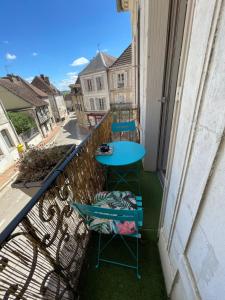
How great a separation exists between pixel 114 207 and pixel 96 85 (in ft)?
40.8

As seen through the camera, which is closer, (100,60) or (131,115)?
(131,115)

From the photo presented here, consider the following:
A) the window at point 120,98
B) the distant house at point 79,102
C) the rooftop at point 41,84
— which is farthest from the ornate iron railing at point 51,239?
the rooftop at point 41,84

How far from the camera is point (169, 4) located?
62.8 inches

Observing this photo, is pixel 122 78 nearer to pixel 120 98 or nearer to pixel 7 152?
pixel 120 98

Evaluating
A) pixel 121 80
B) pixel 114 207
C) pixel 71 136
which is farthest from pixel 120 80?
pixel 114 207

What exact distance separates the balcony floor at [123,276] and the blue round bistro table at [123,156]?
0.94 meters

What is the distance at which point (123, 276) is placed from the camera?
54.4 inches

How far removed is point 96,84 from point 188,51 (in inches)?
494

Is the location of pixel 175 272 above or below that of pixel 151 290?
above

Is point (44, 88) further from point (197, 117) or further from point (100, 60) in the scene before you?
point (197, 117)

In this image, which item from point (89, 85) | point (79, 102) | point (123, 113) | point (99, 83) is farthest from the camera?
point (79, 102)

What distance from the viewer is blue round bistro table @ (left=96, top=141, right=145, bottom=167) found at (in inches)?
70.3

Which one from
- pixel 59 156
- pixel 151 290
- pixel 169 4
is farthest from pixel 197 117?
pixel 59 156

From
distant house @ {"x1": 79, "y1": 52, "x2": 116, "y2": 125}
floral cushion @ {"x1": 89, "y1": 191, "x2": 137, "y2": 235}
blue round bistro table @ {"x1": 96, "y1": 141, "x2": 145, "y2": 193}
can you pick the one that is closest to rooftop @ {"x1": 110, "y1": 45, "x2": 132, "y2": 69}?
distant house @ {"x1": 79, "y1": 52, "x2": 116, "y2": 125}
